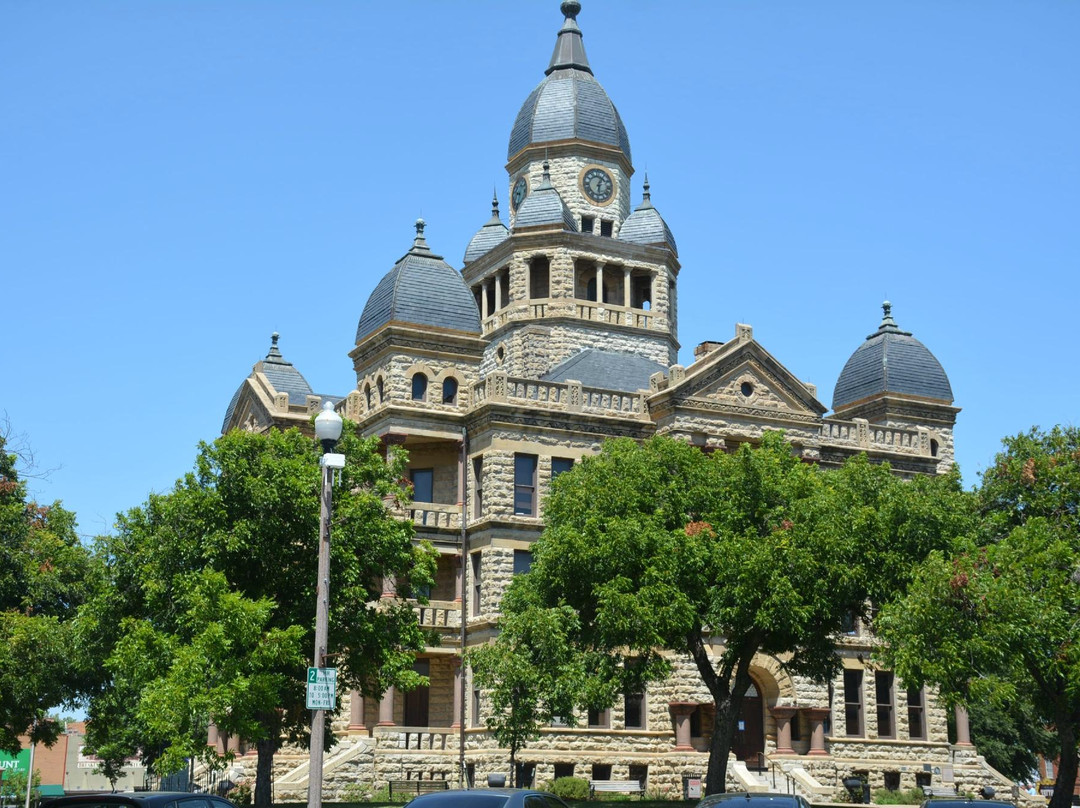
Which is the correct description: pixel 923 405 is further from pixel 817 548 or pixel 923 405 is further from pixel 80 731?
pixel 80 731

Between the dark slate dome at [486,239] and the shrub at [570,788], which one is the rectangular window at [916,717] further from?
the dark slate dome at [486,239]

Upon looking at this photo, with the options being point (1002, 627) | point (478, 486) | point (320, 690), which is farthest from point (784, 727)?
point (320, 690)

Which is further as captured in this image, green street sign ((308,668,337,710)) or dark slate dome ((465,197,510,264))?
dark slate dome ((465,197,510,264))

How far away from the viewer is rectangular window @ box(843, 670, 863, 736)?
5075 cm

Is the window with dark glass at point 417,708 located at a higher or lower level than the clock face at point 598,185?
lower

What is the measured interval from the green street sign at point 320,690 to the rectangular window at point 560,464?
2646 cm

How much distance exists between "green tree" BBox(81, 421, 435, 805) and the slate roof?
63.5 feet

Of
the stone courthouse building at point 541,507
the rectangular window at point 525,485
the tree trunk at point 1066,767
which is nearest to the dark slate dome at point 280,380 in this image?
the stone courthouse building at point 541,507

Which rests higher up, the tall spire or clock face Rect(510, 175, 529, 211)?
the tall spire

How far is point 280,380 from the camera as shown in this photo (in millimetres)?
58375

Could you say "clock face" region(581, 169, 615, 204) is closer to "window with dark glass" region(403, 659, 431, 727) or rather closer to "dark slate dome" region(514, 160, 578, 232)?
"dark slate dome" region(514, 160, 578, 232)

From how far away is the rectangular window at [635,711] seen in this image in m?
47.3

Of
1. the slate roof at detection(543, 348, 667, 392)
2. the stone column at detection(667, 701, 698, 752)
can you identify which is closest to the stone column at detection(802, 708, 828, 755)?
the stone column at detection(667, 701, 698, 752)

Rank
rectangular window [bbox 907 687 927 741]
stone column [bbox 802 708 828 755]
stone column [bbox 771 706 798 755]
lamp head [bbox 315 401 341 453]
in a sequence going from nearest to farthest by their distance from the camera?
lamp head [bbox 315 401 341 453]
stone column [bbox 771 706 798 755]
stone column [bbox 802 708 828 755]
rectangular window [bbox 907 687 927 741]
